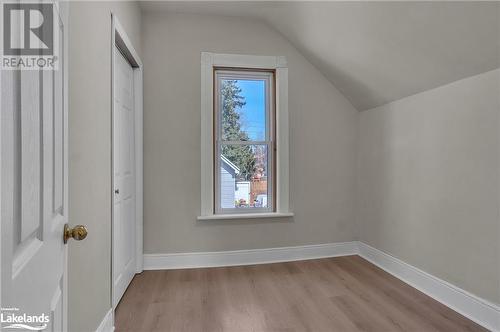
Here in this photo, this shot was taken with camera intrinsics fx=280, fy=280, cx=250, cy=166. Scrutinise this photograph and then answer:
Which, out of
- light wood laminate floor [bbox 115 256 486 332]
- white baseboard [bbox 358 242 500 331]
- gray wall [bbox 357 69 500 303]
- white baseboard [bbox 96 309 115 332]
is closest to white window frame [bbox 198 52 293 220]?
light wood laminate floor [bbox 115 256 486 332]

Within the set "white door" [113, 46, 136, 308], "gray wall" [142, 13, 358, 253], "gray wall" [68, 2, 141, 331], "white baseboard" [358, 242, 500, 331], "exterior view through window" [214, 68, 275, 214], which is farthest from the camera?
"exterior view through window" [214, 68, 275, 214]

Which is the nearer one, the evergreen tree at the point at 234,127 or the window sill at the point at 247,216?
the window sill at the point at 247,216

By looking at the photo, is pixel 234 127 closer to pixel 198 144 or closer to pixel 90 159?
pixel 198 144

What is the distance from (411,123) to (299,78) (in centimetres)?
126

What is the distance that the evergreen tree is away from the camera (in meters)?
3.11

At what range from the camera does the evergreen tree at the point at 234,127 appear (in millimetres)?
3111

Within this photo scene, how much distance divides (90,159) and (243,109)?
1.88 meters

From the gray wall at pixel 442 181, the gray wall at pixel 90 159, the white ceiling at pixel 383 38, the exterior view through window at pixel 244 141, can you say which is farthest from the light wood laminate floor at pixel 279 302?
the white ceiling at pixel 383 38

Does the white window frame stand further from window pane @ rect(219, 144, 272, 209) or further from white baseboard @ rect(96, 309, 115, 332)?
white baseboard @ rect(96, 309, 115, 332)

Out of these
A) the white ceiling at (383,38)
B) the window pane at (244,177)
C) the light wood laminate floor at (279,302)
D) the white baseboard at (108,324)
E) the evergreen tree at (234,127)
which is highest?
the white ceiling at (383,38)

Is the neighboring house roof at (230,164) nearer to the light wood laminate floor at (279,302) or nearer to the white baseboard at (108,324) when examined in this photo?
the light wood laminate floor at (279,302)

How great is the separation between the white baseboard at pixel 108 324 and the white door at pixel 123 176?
266 mm

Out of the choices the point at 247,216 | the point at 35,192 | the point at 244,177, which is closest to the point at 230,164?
the point at 244,177

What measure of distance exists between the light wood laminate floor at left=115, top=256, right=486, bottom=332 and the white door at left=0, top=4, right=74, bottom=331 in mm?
1313
